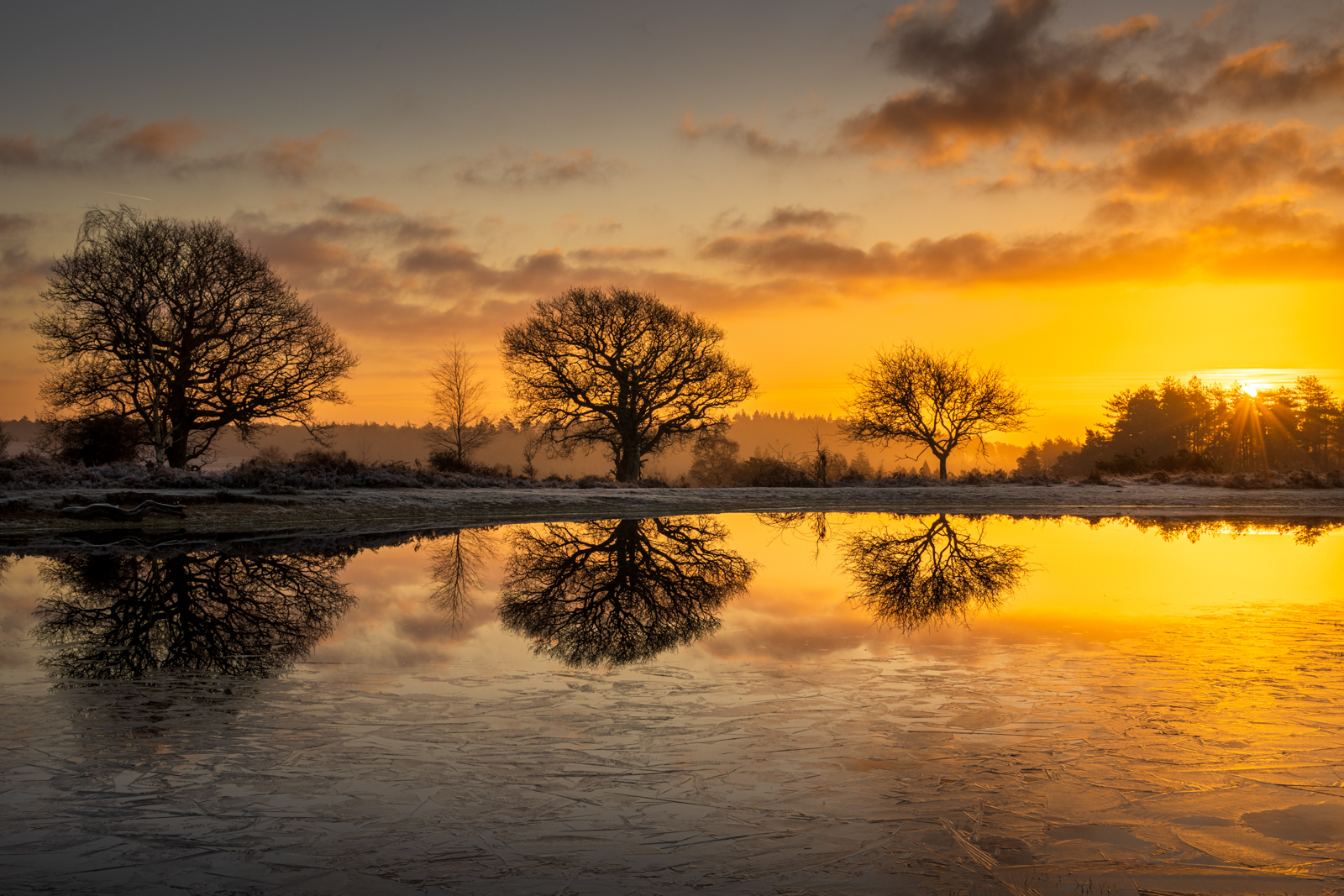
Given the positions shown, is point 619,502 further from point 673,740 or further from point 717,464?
point 717,464

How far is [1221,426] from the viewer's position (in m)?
84.0

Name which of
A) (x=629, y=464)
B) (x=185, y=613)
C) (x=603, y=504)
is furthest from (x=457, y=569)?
(x=629, y=464)

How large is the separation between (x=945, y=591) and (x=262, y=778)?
1033cm

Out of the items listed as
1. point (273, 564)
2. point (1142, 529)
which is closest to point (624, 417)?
point (1142, 529)

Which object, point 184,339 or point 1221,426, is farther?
point 1221,426

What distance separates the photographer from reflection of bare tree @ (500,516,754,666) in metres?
9.40

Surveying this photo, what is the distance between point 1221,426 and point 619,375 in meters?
71.4

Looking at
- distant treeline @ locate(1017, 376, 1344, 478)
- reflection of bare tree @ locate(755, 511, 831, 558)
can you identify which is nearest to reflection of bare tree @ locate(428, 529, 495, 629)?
reflection of bare tree @ locate(755, 511, 831, 558)

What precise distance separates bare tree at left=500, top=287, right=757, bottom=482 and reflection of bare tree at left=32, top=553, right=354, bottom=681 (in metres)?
29.4

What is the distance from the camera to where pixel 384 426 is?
129 metres

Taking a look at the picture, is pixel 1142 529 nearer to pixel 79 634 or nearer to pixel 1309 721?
pixel 1309 721

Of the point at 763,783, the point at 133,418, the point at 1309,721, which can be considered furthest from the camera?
the point at 133,418

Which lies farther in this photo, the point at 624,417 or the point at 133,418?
the point at 624,417

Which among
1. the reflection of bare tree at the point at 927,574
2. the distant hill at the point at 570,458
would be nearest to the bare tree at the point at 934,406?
the distant hill at the point at 570,458
